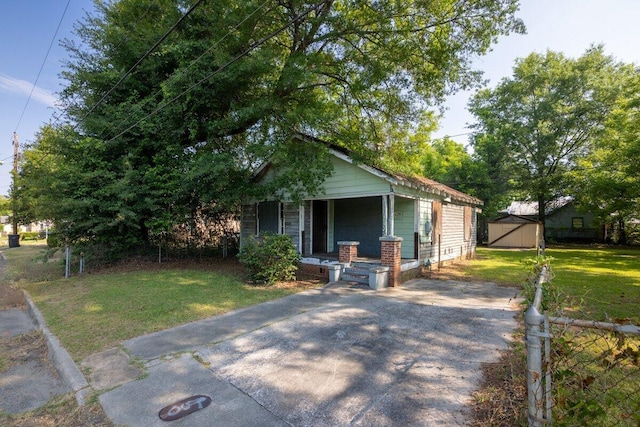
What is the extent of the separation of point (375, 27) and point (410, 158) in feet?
20.0

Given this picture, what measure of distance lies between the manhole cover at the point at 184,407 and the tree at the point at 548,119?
24.7m

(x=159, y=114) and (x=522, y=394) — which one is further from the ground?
(x=159, y=114)

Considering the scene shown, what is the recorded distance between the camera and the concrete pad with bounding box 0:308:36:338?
5340 millimetres

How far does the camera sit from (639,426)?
5.18 feet

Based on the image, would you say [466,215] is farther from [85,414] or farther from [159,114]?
[85,414]

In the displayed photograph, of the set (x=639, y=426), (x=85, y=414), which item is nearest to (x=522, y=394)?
(x=639, y=426)

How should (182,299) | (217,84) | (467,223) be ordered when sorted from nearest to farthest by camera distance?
(182,299)
(217,84)
(467,223)

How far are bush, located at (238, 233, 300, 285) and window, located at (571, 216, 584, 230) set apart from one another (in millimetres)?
28305

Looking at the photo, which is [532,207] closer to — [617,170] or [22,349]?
[617,170]

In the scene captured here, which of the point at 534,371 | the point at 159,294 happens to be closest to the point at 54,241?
the point at 159,294

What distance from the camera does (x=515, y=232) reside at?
69.9 feet

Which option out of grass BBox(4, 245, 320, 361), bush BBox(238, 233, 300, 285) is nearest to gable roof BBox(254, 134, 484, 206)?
bush BBox(238, 233, 300, 285)

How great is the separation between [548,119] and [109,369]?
28.4 meters

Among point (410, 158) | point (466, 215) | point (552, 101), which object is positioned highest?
point (552, 101)
